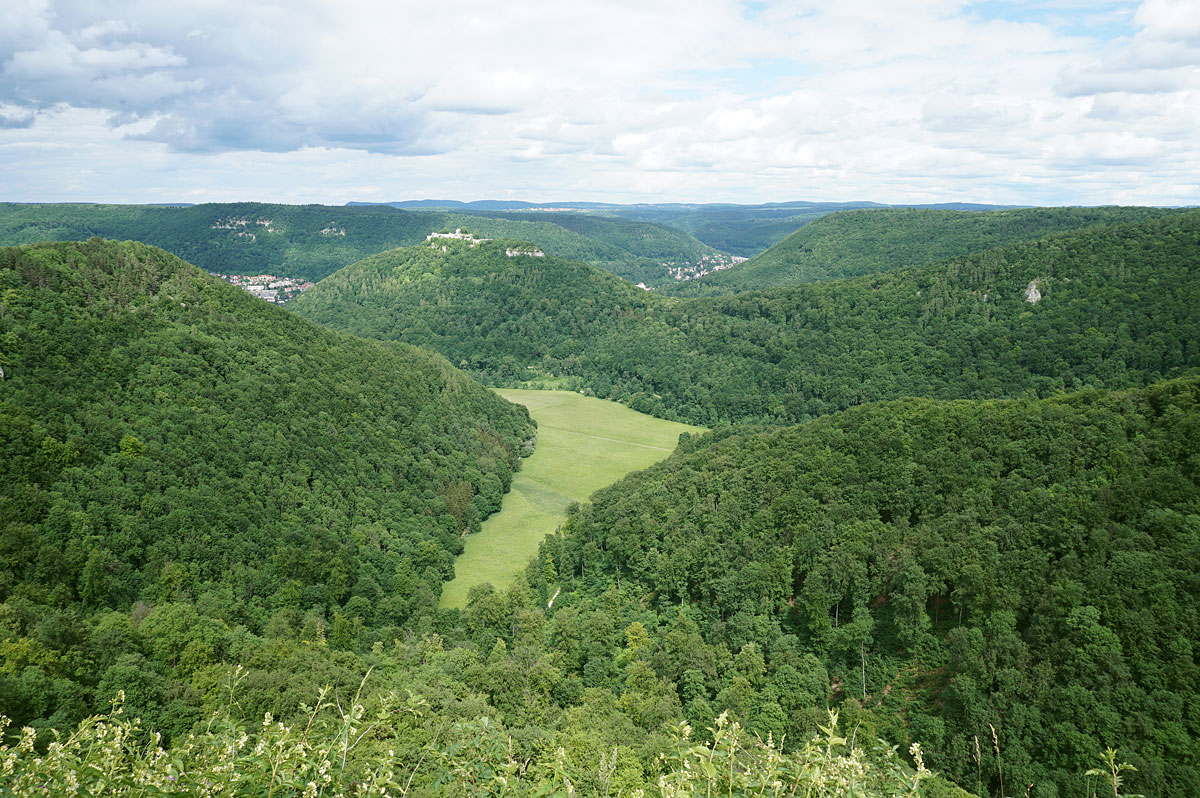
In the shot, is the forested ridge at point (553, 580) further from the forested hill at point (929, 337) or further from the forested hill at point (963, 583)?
the forested hill at point (929, 337)

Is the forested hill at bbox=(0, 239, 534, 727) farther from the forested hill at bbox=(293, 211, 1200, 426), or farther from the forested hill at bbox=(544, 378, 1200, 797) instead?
the forested hill at bbox=(293, 211, 1200, 426)

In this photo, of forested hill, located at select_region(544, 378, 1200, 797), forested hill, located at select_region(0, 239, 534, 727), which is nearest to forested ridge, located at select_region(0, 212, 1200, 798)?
forested hill, located at select_region(544, 378, 1200, 797)

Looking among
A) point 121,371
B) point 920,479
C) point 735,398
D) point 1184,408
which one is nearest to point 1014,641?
point 920,479

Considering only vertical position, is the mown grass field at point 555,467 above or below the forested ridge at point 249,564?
below

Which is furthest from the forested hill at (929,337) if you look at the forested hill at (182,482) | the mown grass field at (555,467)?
the forested hill at (182,482)

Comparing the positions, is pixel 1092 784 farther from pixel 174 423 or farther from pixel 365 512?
pixel 174 423

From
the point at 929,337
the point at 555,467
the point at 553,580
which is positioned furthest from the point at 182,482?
the point at 929,337
